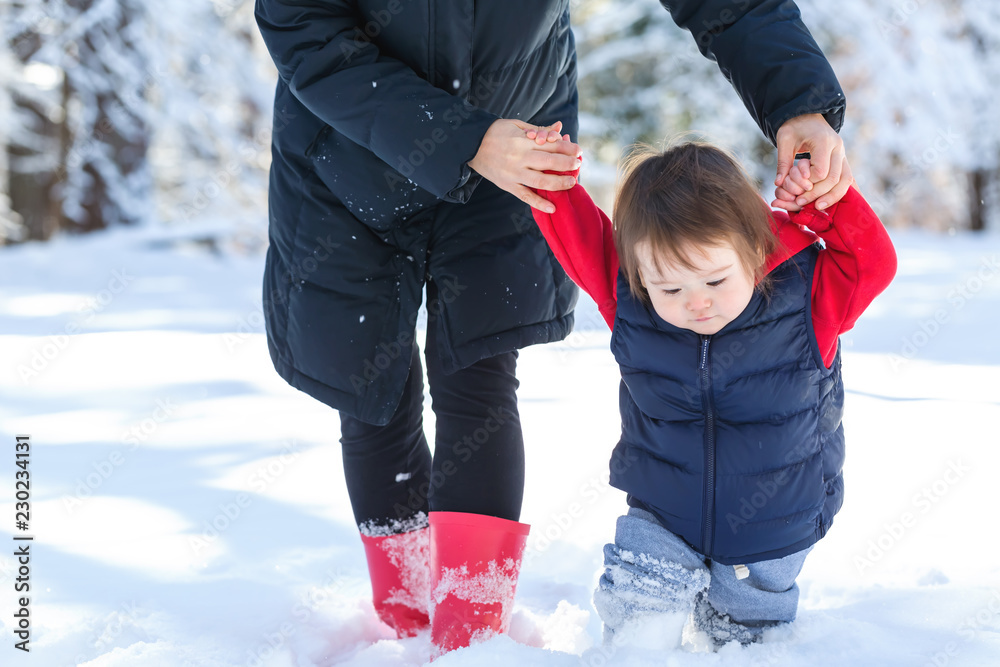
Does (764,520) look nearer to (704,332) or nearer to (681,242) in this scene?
(704,332)

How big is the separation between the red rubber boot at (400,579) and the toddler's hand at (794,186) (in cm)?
91

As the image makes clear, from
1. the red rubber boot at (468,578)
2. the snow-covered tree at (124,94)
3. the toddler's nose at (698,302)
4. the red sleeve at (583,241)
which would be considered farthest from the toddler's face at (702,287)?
the snow-covered tree at (124,94)

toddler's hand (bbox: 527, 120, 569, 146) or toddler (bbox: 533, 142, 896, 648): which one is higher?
toddler's hand (bbox: 527, 120, 569, 146)

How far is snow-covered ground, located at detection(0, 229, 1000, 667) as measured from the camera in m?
1.51

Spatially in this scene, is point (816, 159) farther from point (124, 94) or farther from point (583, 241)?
point (124, 94)

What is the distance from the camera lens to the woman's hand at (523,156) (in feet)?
3.98

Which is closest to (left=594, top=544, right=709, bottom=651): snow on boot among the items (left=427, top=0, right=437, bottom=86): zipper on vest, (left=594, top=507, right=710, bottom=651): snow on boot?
(left=594, top=507, right=710, bottom=651): snow on boot

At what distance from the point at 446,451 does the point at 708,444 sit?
46 centimetres

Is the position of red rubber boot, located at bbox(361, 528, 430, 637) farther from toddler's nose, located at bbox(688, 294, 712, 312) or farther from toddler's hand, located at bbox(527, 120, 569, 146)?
toddler's hand, located at bbox(527, 120, 569, 146)

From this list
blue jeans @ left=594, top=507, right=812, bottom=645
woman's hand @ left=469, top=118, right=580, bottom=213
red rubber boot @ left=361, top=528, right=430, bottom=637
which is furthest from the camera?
red rubber boot @ left=361, top=528, right=430, bottom=637

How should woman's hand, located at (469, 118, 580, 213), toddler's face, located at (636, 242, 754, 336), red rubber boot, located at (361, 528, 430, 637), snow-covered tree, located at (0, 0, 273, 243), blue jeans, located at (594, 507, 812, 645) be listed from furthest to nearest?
snow-covered tree, located at (0, 0, 273, 243) < red rubber boot, located at (361, 528, 430, 637) < blue jeans, located at (594, 507, 812, 645) < toddler's face, located at (636, 242, 754, 336) < woman's hand, located at (469, 118, 580, 213)

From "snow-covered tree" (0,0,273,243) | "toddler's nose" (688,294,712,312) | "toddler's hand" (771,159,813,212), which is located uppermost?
"toddler's hand" (771,159,813,212)

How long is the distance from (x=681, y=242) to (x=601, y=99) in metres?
10.2

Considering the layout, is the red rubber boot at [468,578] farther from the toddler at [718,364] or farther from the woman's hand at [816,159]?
the woman's hand at [816,159]
